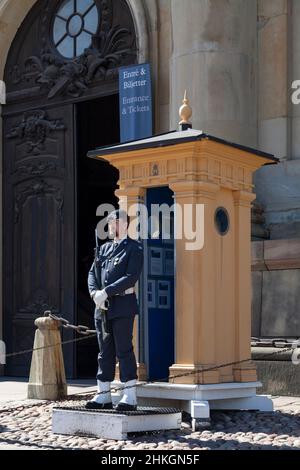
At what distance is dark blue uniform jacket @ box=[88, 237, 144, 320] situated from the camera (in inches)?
340

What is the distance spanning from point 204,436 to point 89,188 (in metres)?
8.66

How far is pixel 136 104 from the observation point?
46.3ft

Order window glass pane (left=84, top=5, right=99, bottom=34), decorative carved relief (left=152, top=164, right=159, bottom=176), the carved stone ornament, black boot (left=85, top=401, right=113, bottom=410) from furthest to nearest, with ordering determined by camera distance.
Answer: window glass pane (left=84, top=5, right=99, bottom=34), the carved stone ornament, decorative carved relief (left=152, top=164, right=159, bottom=176), black boot (left=85, top=401, right=113, bottom=410)

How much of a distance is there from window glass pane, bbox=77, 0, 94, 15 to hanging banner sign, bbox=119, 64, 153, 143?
1.83 m

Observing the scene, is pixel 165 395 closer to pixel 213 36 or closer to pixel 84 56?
pixel 213 36

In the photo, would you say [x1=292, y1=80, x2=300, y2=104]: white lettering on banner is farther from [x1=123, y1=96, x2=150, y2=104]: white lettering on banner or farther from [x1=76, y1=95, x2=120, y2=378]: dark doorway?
[x1=76, y1=95, x2=120, y2=378]: dark doorway

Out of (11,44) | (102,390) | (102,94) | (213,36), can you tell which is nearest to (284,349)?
(102,390)

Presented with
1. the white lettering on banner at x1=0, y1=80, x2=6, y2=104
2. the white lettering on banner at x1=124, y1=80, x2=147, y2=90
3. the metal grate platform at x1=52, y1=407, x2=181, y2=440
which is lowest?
the metal grate platform at x1=52, y1=407, x2=181, y2=440

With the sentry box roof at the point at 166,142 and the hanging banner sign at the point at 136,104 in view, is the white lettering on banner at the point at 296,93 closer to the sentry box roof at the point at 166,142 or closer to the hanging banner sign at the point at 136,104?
the hanging banner sign at the point at 136,104

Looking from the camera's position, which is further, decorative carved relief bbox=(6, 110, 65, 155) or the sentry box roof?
decorative carved relief bbox=(6, 110, 65, 155)

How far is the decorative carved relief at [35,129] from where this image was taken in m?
15.9

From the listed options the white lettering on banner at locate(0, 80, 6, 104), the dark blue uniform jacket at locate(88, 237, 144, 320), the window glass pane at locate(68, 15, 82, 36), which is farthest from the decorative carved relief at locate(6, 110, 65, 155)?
the dark blue uniform jacket at locate(88, 237, 144, 320)

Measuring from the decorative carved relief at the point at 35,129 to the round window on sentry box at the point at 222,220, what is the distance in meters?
6.56

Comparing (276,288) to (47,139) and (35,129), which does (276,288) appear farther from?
(35,129)
